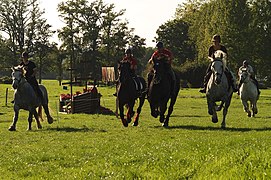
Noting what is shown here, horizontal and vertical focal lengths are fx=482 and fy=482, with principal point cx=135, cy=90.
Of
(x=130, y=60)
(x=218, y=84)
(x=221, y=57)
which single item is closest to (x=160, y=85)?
(x=130, y=60)

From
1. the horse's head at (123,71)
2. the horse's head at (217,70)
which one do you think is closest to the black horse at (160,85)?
the horse's head at (123,71)

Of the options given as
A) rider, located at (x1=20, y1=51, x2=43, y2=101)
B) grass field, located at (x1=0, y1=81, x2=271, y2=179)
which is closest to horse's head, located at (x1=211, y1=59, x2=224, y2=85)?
grass field, located at (x1=0, y1=81, x2=271, y2=179)

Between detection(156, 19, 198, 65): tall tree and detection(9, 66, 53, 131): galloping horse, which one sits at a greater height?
detection(156, 19, 198, 65): tall tree

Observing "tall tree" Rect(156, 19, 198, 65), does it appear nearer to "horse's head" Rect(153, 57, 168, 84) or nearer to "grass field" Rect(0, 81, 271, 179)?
"horse's head" Rect(153, 57, 168, 84)

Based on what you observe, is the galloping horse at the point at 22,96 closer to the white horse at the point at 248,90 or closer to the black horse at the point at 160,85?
the black horse at the point at 160,85

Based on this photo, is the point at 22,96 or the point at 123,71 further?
the point at 22,96

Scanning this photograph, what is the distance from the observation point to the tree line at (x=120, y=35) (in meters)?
70.9

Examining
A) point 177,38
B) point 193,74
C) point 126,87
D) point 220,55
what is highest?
point 177,38

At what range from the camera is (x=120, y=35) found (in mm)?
118562

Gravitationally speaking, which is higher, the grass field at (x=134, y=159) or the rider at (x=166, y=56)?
the rider at (x=166, y=56)

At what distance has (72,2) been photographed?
117m

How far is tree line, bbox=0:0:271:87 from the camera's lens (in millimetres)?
70875

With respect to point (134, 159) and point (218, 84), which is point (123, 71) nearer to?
point (218, 84)

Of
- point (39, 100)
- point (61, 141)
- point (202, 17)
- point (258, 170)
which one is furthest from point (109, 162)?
point (202, 17)
